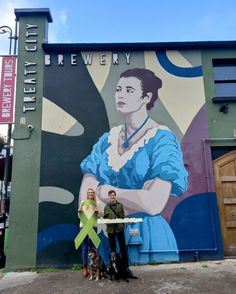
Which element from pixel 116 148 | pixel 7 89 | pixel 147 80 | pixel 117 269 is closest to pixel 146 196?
pixel 116 148

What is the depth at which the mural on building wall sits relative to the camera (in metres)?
6.93

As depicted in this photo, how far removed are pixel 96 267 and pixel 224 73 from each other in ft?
21.0

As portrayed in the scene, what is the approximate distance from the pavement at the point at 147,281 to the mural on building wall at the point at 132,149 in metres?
0.53

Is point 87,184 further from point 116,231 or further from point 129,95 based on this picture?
point 129,95

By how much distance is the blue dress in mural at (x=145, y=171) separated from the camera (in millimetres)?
6840

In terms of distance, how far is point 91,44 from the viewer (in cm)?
797

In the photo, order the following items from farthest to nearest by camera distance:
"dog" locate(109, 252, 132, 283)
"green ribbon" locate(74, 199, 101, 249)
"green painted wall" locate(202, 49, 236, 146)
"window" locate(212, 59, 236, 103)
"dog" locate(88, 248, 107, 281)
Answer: "window" locate(212, 59, 236, 103) → "green painted wall" locate(202, 49, 236, 146) → "green ribbon" locate(74, 199, 101, 249) → "dog" locate(88, 248, 107, 281) → "dog" locate(109, 252, 132, 283)

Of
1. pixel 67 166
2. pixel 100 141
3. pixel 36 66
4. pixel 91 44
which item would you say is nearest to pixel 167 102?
pixel 100 141

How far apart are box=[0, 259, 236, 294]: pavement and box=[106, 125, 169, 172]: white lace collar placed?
102 inches

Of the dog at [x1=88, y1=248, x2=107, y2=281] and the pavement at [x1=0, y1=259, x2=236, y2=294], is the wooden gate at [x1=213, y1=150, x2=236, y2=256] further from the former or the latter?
the dog at [x1=88, y1=248, x2=107, y2=281]

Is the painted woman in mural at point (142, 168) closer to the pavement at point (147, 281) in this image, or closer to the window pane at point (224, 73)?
the pavement at point (147, 281)

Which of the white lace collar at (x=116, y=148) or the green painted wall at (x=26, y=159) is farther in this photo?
the white lace collar at (x=116, y=148)

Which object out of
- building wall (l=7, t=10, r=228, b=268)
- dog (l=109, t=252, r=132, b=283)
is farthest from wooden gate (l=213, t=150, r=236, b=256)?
dog (l=109, t=252, r=132, b=283)

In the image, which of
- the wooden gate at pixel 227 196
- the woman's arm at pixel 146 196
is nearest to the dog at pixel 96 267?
the woman's arm at pixel 146 196
